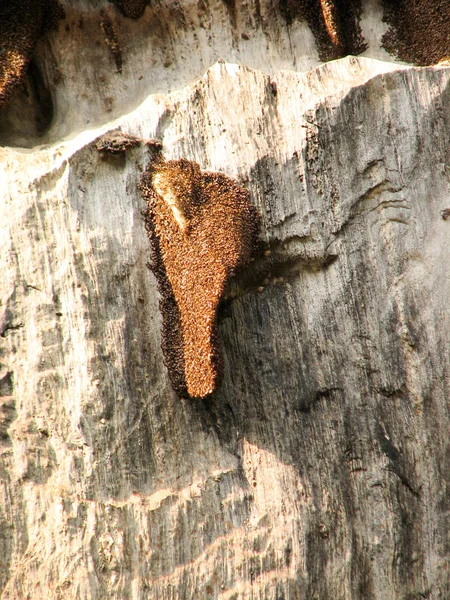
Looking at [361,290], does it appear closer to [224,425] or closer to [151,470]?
[224,425]

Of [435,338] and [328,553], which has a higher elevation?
[435,338]

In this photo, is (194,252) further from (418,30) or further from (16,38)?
(418,30)

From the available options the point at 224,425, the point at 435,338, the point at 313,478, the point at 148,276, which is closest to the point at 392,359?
the point at 435,338

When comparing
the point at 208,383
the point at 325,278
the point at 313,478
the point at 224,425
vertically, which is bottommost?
the point at 313,478

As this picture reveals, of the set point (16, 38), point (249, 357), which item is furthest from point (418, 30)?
point (16, 38)

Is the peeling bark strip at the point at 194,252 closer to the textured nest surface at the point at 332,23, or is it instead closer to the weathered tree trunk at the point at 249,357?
the weathered tree trunk at the point at 249,357

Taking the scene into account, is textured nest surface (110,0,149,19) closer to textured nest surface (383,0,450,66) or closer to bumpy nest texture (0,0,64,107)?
bumpy nest texture (0,0,64,107)
